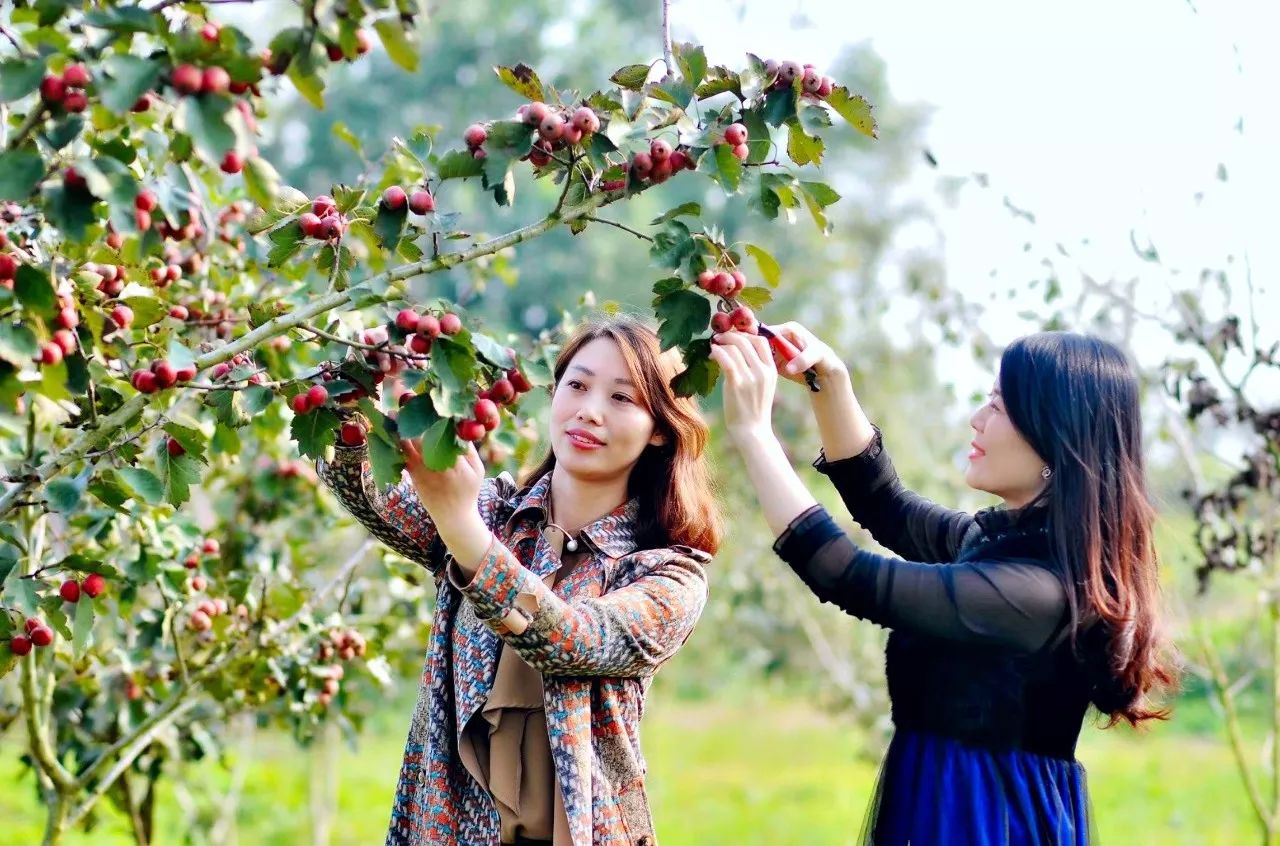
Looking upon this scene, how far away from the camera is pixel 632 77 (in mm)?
1723

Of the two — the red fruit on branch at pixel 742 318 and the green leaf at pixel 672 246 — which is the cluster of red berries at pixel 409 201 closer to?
the green leaf at pixel 672 246

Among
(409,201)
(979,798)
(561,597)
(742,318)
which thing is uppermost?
(409,201)

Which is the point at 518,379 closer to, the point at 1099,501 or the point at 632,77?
the point at 632,77

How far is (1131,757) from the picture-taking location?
10078 millimetres

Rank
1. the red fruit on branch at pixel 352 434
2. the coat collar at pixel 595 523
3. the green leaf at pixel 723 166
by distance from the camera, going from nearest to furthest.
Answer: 1. the green leaf at pixel 723 166
2. the red fruit on branch at pixel 352 434
3. the coat collar at pixel 595 523

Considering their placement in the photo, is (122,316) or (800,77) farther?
(122,316)

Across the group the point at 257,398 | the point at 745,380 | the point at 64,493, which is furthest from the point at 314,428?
the point at 745,380

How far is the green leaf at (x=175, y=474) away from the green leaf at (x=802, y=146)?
0.91 meters

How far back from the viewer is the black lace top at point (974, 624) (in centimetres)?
175

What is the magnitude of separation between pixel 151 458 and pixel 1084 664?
1919 millimetres

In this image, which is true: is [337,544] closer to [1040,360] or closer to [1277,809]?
[1277,809]

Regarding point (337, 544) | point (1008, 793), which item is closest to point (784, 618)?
point (337, 544)

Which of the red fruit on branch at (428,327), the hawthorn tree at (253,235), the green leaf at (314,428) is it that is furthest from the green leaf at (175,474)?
the red fruit on branch at (428,327)

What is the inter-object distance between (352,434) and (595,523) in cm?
40
